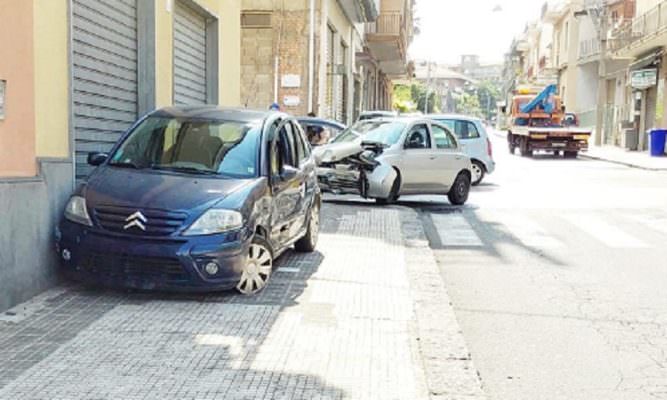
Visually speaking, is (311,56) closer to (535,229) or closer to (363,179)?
(363,179)

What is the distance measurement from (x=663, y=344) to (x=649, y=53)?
123 feet

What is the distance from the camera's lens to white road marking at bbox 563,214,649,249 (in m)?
10.6

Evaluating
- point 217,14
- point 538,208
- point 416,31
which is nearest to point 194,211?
point 217,14

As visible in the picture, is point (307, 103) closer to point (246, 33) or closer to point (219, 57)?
point (246, 33)

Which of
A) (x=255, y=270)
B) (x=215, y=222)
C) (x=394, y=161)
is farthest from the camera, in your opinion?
(x=394, y=161)

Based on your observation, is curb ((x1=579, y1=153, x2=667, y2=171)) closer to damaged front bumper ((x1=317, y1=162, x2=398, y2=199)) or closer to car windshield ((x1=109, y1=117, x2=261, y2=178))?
damaged front bumper ((x1=317, y1=162, x2=398, y2=199))

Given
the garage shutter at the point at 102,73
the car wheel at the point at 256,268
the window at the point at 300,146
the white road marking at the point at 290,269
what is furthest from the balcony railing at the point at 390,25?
the car wheel at the point at 256,268

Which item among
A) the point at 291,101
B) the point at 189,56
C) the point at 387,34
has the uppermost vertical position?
the point at 387,34

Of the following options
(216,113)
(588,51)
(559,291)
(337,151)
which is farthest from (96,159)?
(588,51)

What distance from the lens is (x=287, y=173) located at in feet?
25.6

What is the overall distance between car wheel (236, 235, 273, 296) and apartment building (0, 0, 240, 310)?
1688mm

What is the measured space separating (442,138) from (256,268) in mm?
8673

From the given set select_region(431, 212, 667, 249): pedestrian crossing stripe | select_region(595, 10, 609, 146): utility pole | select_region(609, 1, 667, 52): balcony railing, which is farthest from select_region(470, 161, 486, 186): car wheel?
select_region(595, 10, 609, 146): utility pole

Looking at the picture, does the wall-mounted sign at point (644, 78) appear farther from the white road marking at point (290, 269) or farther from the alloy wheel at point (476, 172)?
the white road marking at point (290, 269)
